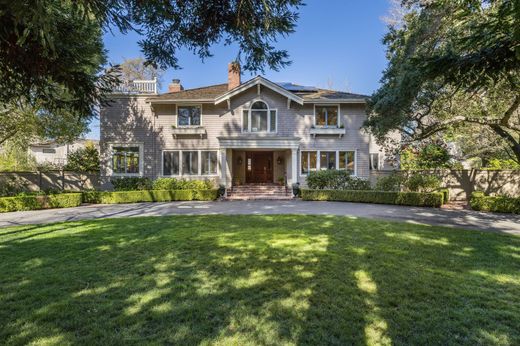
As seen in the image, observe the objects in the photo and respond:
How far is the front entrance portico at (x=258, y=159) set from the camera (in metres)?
18.2

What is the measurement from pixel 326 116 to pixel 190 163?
10024 millimetres

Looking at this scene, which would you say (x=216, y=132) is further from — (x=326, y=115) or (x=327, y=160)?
(x=327, y=160)

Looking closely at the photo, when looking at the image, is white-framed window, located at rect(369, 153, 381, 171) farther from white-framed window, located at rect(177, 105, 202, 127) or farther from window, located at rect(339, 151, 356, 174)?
white-framed window, located at rect(177, 105, 202, 127)

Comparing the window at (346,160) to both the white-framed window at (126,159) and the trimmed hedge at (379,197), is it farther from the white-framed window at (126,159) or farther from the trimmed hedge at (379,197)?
the white-framed window at (126,159)

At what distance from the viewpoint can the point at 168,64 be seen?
4.83 m

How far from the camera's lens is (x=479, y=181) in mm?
16031

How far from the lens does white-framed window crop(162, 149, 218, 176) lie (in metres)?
19.3

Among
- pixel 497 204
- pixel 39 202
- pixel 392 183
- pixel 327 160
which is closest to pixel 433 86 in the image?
pixel 497 204

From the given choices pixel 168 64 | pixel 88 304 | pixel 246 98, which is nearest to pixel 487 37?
pixel 168 64

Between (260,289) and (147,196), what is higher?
(147,196)

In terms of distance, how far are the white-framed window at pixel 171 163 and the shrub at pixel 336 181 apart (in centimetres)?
931

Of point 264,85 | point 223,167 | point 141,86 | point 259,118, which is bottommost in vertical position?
point 223,167

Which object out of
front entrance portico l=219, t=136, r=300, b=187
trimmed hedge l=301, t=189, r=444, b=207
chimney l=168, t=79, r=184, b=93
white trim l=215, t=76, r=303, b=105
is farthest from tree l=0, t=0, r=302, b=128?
chimney l=168, t=79, r=184, b=93

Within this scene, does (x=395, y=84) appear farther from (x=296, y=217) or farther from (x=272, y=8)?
(x=272, y=8)
